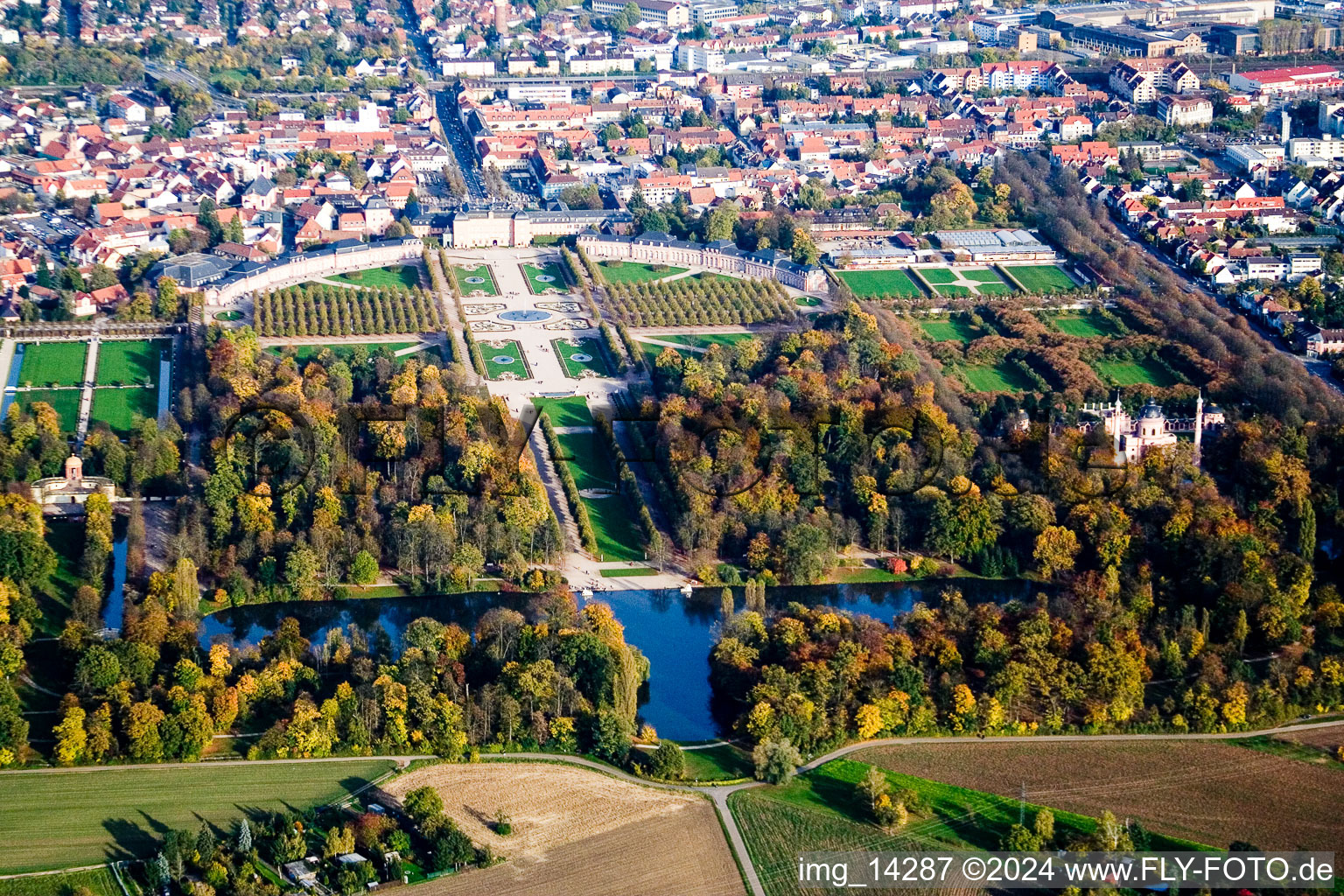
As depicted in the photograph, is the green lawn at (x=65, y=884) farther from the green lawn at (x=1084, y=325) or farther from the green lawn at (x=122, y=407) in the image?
the green lawn at (x=1084, y=325)

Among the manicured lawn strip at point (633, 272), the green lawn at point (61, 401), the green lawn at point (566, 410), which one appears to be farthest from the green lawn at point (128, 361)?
the manicured lawn strip at point (633, 272)

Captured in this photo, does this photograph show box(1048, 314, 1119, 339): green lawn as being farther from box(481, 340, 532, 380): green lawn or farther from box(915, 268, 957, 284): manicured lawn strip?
box(481, 340, 532, 380): green lawn

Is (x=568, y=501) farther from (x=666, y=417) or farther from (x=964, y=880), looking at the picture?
(x=964, y=880)

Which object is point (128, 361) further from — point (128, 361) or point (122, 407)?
point (122, 407)

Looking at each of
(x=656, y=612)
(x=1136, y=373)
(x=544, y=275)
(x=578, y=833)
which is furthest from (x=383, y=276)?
(x=578, y=833)

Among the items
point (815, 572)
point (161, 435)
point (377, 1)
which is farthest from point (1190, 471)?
point (377, 1)

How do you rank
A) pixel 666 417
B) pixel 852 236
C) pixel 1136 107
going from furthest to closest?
pixel 1136 107
pixel 852 236
pixel 666 417

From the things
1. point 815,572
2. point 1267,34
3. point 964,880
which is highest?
point 1267,34
